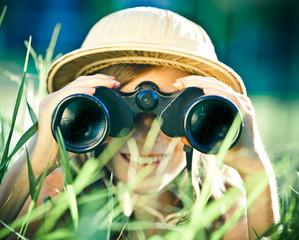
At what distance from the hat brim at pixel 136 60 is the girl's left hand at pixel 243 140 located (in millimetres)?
132

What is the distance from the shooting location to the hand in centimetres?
90

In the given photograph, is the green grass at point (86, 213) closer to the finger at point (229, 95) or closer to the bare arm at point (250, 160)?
the bare arm at point (250, 160)

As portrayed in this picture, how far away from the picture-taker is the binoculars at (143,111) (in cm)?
88

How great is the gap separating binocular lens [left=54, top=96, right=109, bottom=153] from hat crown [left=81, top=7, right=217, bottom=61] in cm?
27

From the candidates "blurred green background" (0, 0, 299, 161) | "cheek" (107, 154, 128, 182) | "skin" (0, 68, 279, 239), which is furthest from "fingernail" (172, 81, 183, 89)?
"blurred green background" (0, 0, 299, 161)

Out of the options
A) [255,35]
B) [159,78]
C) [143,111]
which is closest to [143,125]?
[143,111]

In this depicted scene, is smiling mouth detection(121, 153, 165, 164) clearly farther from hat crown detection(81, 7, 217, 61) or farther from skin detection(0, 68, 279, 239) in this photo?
hat crown detection(81, 7, 217, 61)

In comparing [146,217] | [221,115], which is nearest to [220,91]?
[221,115]

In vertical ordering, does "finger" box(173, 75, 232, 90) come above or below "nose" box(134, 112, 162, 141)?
above

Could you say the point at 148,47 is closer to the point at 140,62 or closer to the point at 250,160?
the point at 140,62

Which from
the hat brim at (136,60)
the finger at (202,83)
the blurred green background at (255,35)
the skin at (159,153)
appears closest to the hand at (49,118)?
the skin at (159,153)

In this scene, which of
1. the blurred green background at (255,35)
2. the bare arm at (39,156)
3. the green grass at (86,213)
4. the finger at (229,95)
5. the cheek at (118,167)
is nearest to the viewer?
the green grass at (86,213)

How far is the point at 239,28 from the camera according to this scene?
4789mm

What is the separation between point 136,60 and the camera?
110cm
